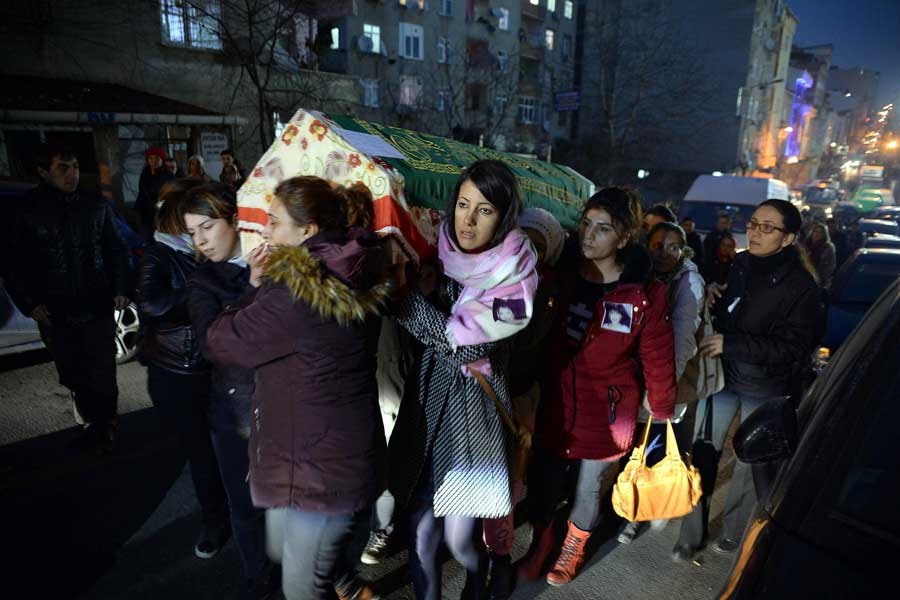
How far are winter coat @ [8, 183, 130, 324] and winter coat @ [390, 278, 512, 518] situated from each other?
262 cm

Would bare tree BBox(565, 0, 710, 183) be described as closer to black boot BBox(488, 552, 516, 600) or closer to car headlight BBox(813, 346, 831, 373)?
car headlight BBox(813, 346, 831, 373)

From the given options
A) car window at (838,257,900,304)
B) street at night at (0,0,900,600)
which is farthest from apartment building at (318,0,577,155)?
street at night at (0,0,900,600)

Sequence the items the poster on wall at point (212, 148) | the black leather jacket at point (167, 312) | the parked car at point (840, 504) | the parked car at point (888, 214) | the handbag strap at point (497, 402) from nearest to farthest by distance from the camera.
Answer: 1. the parked car at point (840, 504)
2. the handbag strap at point (497, 402)
3. the black leather jacket at point (167, 312)
4. the poster on wall at point (212, 148)
5. the parked car at point (888, 214)

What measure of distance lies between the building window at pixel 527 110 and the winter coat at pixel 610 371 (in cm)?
3201

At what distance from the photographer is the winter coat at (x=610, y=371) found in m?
2.61

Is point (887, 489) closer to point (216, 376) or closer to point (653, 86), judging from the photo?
point (216, 376)

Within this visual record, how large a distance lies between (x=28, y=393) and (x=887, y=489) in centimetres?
591

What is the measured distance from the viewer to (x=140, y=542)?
3.07 metres

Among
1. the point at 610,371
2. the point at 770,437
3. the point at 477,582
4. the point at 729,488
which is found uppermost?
the point at 770,437

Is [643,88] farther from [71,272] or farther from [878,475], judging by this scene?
[878,475]

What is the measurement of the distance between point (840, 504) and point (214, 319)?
2073 mm

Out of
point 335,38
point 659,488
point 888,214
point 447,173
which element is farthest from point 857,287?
point 335,38

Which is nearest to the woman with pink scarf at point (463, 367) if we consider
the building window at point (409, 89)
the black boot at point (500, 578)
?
the black boot at point (500, 578)

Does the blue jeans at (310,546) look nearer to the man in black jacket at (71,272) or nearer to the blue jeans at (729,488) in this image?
the blue jeans at (729,488)
